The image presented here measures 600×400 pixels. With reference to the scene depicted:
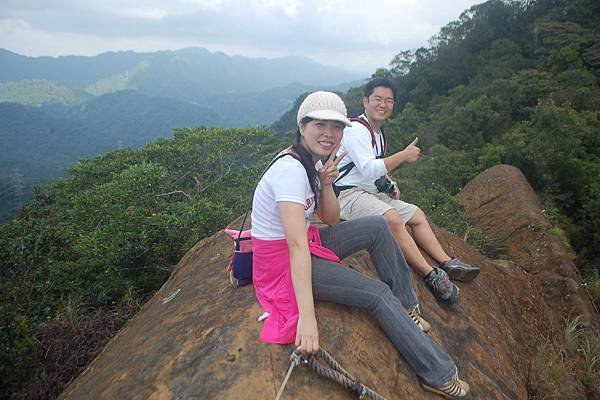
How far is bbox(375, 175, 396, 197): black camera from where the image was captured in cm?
422

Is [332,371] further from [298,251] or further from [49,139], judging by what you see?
[49,139]

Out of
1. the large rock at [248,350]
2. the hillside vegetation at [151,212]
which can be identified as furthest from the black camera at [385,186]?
the hillside vegetation at [151,212]

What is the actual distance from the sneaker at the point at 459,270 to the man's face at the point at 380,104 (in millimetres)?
1703

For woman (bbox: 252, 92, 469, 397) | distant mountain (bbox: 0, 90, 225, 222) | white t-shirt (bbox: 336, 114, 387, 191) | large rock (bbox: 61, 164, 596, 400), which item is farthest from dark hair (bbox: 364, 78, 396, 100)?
distant mountain (bbox: 0, 90, 225, 222)

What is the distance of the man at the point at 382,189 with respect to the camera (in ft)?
12.2

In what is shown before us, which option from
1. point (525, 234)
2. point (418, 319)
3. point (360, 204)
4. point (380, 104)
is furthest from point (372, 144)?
point (525, 234)

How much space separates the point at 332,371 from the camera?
231cm

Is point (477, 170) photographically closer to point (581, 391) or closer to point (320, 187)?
point (581, 391)

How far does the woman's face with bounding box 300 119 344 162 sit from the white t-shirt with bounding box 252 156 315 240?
0.18 metres

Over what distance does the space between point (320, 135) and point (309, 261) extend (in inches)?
32.2

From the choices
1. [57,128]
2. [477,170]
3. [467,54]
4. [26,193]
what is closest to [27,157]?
[57,128]

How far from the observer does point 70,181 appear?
1172 cm

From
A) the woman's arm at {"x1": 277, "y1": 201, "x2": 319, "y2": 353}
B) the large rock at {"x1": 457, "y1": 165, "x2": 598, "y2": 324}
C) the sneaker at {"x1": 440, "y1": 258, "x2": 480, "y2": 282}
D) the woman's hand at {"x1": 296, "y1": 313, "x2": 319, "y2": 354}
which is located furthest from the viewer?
the large rock at {"x1": 457, "y1": 165, "x2": 598, "y2": 324}

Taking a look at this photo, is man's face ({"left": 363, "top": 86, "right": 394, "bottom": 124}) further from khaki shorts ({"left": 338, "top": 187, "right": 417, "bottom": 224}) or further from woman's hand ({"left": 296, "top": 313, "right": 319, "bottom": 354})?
woman's hand ({"left": 296, "top": 313, "right": 319, "bottom": 354})
